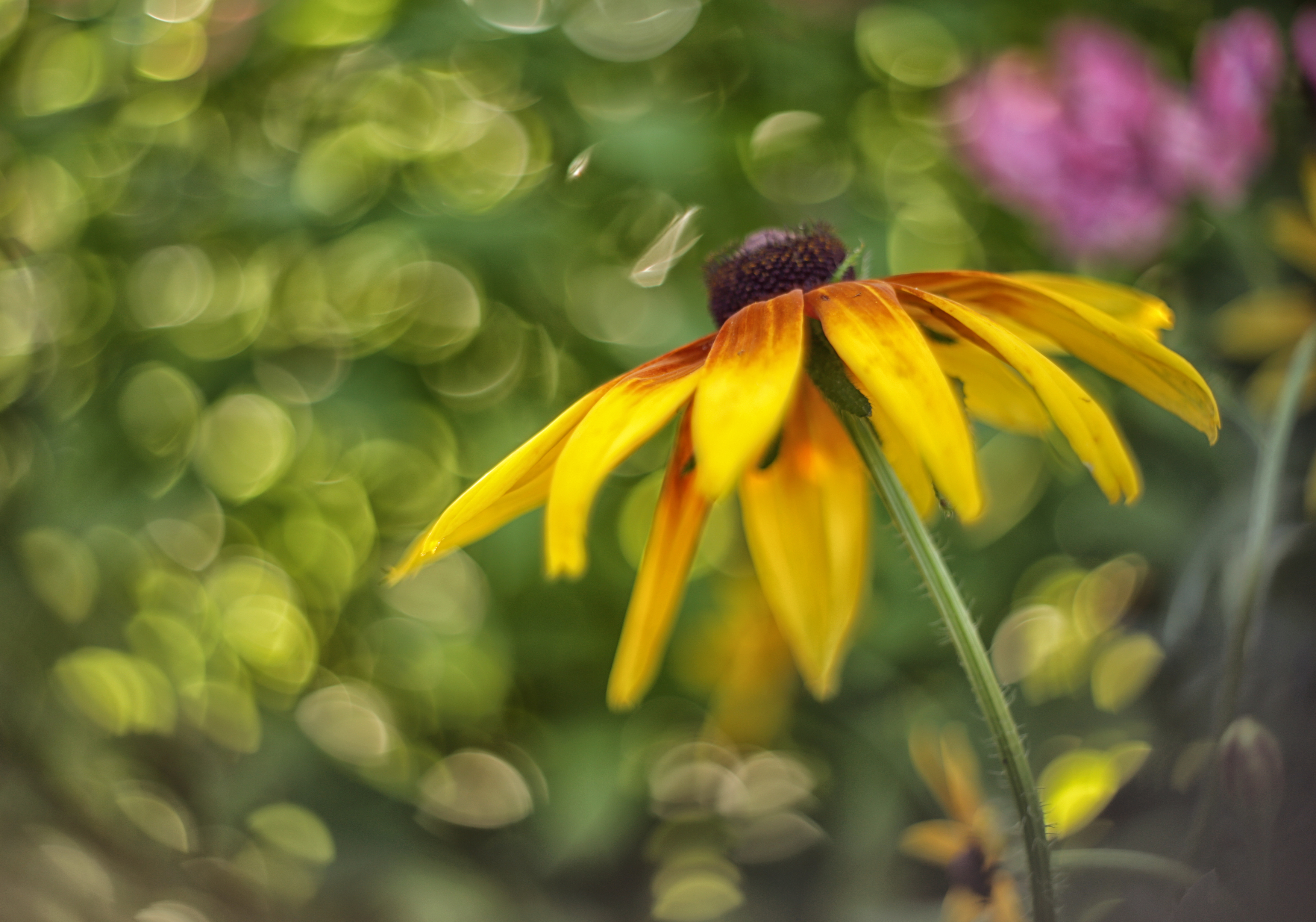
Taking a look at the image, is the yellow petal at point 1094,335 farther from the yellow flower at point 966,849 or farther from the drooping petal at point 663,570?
the yellow flower at point 966,849

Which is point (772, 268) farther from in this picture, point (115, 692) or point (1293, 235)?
point (115, 692)

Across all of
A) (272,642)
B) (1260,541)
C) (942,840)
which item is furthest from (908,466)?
(272,642)

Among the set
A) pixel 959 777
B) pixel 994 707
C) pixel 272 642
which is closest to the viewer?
pixel 994 707

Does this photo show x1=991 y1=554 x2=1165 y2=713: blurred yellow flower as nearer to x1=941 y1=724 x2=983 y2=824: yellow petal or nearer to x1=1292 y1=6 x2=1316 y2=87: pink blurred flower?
x1=941 y1=724 x2=983 y2=824: yellow petal

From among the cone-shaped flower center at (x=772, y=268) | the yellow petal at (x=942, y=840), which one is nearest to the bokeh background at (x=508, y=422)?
the yellow petal at (x=942, y=840)

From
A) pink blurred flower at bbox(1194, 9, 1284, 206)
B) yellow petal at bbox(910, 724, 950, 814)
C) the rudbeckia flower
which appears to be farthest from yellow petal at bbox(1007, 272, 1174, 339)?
pink blurred flower at bbox(1194, 9, 1284, 206)

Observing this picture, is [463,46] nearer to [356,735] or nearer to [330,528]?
[330,528]

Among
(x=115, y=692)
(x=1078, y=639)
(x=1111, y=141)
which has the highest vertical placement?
(x=1111, y=141)
